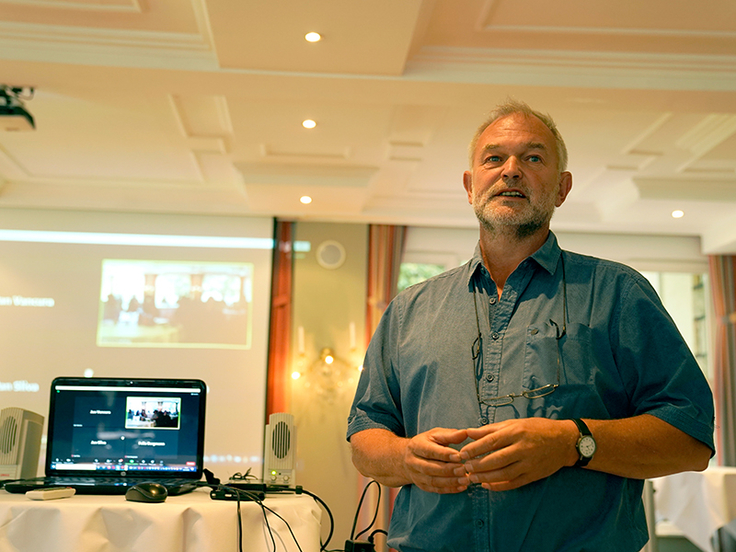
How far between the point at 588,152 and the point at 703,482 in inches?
101

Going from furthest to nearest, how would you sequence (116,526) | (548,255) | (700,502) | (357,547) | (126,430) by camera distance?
(700,502), (126,430), (116,526), (357,547), (548,255)

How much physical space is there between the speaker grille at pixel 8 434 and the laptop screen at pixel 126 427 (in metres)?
0.22

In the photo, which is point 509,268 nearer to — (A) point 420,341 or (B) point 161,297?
(A) point 420,341

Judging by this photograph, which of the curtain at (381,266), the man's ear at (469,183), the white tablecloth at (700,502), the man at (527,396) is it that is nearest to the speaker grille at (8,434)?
the man at (527,396)

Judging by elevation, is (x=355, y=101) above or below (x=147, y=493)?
above

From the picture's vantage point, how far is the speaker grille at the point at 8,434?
2666mm

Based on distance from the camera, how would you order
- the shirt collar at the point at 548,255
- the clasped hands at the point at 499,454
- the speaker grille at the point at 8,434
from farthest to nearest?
the speaker grille at the point at 8,434 → the shirt collar at the point at 548,255 → the clasped hands at the point at 499,454

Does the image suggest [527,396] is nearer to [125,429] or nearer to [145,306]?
[125,429]

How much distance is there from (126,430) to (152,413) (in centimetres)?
11

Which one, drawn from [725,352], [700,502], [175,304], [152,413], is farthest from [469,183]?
[725,352]

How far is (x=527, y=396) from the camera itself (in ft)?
3.55

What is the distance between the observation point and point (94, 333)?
20.1 ft

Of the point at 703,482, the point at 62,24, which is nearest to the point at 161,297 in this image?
the point at 62,24

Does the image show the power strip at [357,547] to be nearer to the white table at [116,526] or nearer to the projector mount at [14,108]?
the white table at [116,526]
